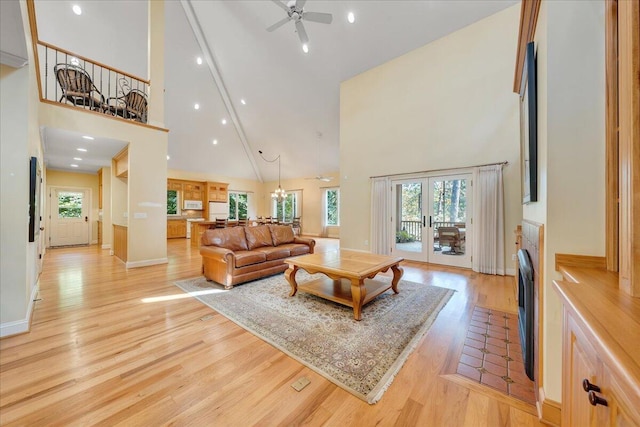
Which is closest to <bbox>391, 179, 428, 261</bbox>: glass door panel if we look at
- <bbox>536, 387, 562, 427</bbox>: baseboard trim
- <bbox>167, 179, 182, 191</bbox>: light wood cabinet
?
<bbox>536, 387, 562, 427</bbox>: baseboard trim

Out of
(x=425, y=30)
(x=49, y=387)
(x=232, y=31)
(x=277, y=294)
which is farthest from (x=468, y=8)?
(x=49, y=387)

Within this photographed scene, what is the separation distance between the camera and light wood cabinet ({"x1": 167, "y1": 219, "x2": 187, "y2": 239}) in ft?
31.6

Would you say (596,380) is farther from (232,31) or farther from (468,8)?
(232,31)

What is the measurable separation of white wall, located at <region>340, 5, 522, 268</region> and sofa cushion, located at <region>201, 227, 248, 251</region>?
3.15 meters

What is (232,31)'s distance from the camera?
627 cm

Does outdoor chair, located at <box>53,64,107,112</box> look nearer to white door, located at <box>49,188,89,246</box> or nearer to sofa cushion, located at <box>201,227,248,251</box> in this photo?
sofa cushion, located at <box>201,227,248,251</box>

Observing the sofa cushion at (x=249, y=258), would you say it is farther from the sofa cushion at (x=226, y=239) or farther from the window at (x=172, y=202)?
the window at (x=172, y=202)

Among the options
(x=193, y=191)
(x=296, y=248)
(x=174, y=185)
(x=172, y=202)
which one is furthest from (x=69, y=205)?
(x=296, y=248)

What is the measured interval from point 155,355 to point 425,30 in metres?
6.64

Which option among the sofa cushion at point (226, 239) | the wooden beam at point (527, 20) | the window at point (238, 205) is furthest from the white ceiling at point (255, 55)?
the sofa cushion at point (226, 239)

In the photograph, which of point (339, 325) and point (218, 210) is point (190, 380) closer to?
point (339, 325)

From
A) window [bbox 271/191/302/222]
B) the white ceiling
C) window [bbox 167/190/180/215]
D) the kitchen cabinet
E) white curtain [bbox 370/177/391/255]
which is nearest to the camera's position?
the kitchen cabinet

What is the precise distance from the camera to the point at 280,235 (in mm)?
4945

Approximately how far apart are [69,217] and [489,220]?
12088 mm
